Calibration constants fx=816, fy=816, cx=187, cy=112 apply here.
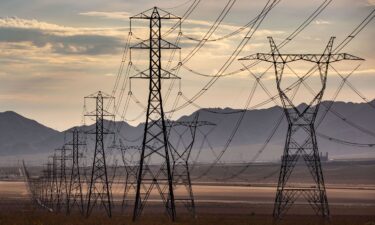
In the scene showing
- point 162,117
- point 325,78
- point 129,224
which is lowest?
point 129,224

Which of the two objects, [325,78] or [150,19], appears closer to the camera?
[150,19]

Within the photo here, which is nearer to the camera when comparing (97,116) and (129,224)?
(129,224)

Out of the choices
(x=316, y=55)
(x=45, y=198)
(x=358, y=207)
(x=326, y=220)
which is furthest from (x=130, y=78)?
(x=45, y=198)

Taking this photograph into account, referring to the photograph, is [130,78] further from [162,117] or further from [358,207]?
[358,207]

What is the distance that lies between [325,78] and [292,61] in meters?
3.57

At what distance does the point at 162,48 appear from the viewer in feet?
219

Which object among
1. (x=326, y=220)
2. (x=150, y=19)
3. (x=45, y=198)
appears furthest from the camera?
(x=45, y=198)

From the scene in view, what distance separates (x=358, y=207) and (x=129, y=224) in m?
93.7

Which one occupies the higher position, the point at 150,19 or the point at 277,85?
the point at 150,19

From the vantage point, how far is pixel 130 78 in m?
64.2

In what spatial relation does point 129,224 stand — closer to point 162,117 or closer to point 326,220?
point 162,117

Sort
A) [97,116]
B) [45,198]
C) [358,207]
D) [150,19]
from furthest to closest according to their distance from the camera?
1. [45,198]
2. [358,207]
3. [97,116]
4. [150,19]

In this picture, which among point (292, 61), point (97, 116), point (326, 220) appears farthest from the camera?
point (97, 116)

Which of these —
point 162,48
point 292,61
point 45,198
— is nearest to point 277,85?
point 292,61
